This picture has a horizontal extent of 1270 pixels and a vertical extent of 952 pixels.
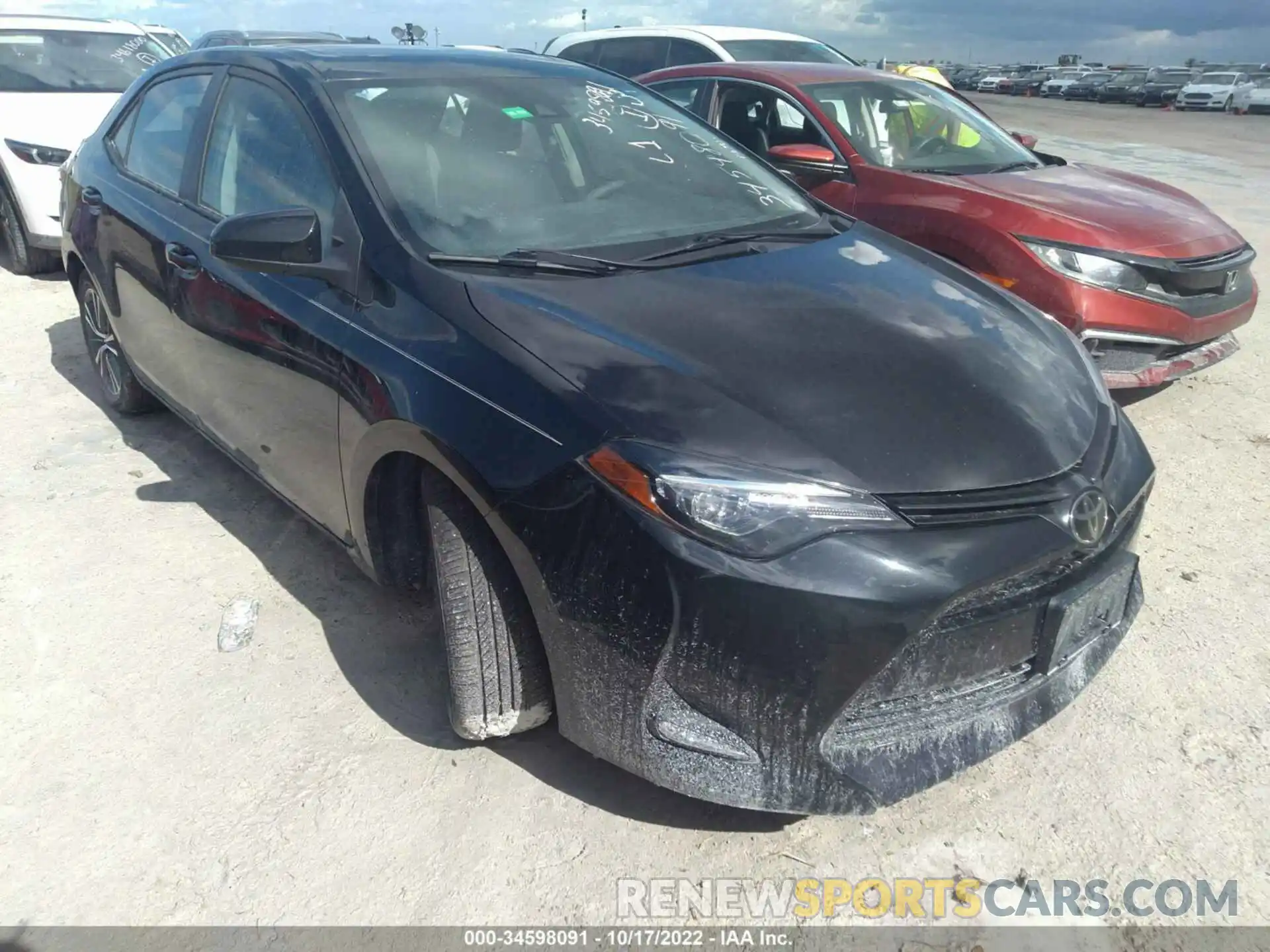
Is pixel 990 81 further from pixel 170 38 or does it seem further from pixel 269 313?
pixel 269 313

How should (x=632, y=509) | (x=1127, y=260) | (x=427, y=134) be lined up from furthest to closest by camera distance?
(x=1127, y=260) → (x=427, y=134) → (x=632, y=509)

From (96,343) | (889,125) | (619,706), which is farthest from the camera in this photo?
(889,125)

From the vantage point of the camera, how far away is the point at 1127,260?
421 centimetres

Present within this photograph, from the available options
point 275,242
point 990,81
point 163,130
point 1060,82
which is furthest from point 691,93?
point 990,81

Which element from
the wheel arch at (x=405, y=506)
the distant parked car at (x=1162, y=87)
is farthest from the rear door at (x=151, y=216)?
the distant parked car at (x=1162, y=87)

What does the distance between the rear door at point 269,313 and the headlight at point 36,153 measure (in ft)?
14.5

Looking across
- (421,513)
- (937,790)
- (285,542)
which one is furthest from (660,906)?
(285,542)

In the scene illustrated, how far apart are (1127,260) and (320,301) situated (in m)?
3.36

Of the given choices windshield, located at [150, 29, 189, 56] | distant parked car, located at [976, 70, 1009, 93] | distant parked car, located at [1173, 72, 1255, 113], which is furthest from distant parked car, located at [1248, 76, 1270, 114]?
windshield, located at [150, 29, 189, 56]

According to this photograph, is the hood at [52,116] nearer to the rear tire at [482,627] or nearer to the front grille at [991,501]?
the rear tire at [482,627]

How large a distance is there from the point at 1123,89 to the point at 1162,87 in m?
2.94

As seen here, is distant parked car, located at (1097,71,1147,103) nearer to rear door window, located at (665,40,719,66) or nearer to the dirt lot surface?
rear door window, located at (665,40,719,66)

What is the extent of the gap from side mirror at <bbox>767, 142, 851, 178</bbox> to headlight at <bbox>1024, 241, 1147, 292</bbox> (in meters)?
1.41

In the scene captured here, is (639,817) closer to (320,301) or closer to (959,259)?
(320,301)
